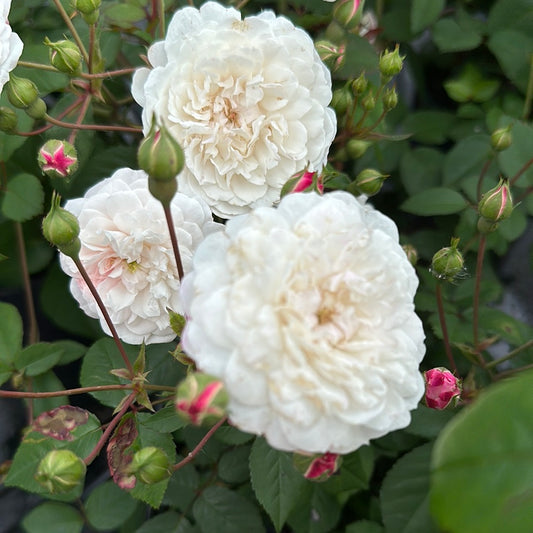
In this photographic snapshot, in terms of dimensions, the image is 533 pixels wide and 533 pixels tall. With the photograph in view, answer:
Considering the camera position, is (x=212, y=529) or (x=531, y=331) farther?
(x=531, y=331)

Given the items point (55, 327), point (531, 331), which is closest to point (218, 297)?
point (531, 331)

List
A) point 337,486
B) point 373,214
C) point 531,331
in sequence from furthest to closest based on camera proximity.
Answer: point 531,331 < point 337,486 < point 373,214

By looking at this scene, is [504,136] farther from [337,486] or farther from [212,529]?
[212,529]

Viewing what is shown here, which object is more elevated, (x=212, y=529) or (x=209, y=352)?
(x=209, y=352)

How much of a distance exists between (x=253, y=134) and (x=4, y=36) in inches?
11.6

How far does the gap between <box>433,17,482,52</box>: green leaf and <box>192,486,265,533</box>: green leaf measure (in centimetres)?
76

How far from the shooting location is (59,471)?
1.69ft

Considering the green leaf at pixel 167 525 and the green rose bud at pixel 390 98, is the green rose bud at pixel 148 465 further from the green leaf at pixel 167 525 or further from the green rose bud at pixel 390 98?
the green rose bud at pixel 390 98

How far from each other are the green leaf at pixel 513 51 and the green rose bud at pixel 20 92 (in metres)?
0.71

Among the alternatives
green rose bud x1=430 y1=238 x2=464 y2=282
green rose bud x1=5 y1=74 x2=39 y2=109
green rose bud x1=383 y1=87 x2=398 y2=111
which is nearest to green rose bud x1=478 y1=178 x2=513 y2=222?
green rose bud x1=430 y1=238 x2=464 y2=282

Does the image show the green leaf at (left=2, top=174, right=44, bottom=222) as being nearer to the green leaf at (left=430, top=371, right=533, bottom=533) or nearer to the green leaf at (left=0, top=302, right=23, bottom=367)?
the green leaf at (left=0, top=302, right=23, bottom=367)

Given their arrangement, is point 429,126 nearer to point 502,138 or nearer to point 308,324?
point 502,138

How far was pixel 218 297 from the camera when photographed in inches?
16.6

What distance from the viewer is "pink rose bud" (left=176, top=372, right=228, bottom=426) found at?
40 cm
